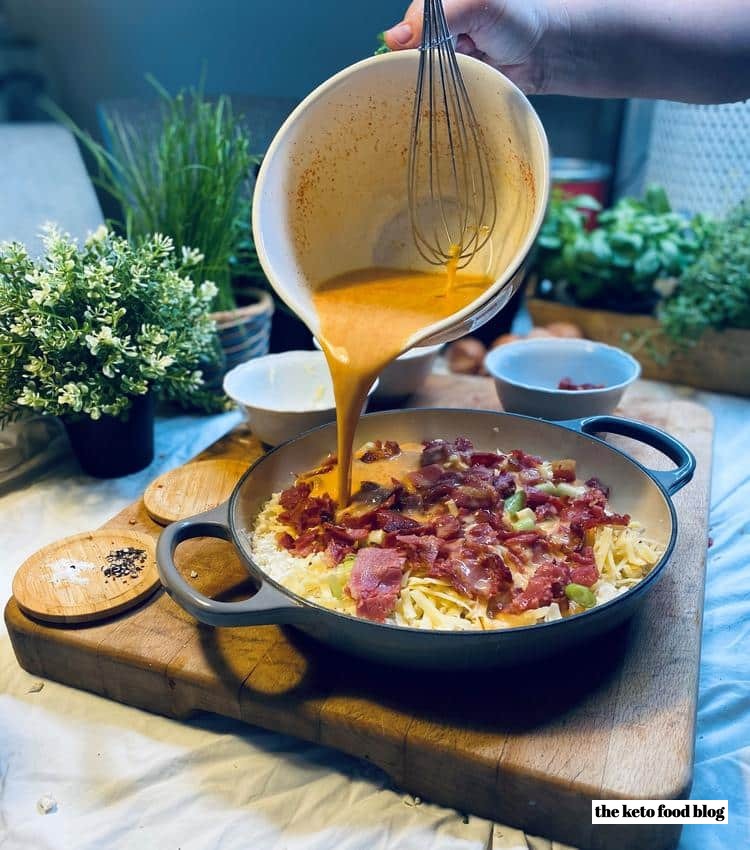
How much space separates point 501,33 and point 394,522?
2.95 feet

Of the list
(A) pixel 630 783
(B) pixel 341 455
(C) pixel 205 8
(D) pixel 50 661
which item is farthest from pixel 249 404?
(C) pixel 205 8

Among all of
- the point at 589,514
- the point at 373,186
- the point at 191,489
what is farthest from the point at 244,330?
the point at 589,514

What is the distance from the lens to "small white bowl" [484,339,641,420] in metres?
Answer: 1.55

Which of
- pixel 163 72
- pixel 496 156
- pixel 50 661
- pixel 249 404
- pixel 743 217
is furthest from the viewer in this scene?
pixel 163 72

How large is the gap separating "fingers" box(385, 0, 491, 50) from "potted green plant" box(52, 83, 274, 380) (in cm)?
69

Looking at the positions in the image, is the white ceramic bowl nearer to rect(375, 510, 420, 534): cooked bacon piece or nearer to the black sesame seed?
rect(375, 510, 420, 534): cooked bacon piece

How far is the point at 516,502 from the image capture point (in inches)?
47.9

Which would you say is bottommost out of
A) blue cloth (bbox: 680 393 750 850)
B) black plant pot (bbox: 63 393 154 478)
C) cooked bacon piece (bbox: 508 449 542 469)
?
blue cloth (bbox: 680 393 750 850)

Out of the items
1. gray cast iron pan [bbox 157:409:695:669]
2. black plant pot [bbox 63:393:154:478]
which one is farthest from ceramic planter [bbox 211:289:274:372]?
gray cast iron pan [bbox 157:409:695:669]

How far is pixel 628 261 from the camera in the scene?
6.84ft

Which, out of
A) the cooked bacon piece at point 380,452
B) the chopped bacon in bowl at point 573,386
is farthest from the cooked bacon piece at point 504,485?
the chopped bacon in bowl at point 573,386

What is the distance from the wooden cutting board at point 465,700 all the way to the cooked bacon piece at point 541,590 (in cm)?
8

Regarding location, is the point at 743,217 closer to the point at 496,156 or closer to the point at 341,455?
the point at 496,156

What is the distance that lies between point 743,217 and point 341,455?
1484mm
